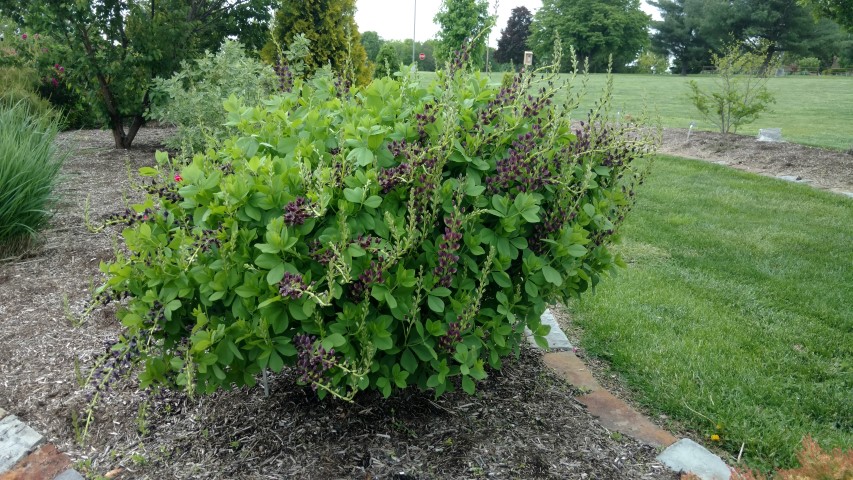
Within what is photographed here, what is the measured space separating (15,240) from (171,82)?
326 centimetres

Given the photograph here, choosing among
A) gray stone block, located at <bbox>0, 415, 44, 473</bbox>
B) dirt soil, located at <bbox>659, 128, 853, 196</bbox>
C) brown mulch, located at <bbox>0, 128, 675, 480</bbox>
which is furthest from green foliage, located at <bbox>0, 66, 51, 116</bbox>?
dirt soil, located at <bbox>659, 128, 853, 196</bbox>

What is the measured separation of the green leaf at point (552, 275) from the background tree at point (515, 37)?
147 feet

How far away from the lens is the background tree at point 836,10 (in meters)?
8.41

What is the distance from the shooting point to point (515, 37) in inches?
1789

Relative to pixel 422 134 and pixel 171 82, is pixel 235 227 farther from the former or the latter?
pixel 171 82

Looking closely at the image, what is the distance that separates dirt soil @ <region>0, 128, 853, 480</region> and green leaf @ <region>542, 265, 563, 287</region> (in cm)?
75

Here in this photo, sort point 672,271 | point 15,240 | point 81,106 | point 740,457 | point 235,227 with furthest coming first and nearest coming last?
point 81,106
point 672,271
point 15,240
point 740,457
point 235,227

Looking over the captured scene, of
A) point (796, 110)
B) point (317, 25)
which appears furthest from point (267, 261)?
point (796, 110)

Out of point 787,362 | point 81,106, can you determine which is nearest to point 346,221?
point 787,362

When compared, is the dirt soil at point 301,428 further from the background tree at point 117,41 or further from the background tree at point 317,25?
the background tree at point 317,25

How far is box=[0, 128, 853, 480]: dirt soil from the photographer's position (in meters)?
2.27

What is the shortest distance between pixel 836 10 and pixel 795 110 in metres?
11.7

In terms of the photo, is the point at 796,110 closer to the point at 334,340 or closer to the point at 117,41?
the point at 117,41

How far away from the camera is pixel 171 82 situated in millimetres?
6910
